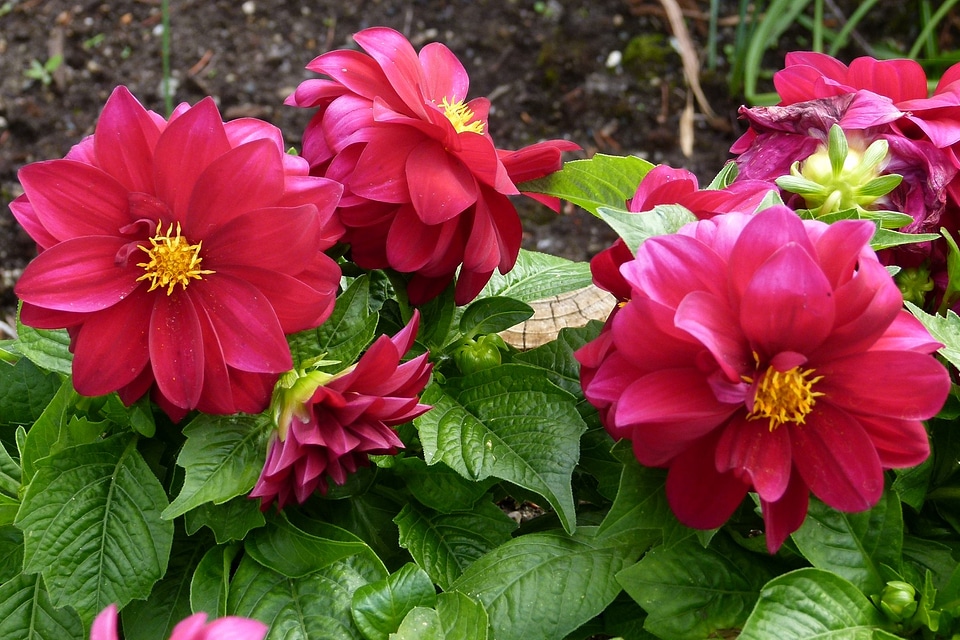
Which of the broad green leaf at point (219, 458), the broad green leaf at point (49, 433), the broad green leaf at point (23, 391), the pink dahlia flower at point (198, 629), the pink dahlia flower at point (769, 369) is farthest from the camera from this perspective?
the broad green leaf at point (23, 391)

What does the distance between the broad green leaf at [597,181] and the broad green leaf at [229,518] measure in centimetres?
34

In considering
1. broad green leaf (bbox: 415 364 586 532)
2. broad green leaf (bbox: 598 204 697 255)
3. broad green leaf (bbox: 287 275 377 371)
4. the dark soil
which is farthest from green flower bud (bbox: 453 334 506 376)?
the dark soil

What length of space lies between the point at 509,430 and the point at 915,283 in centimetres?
36

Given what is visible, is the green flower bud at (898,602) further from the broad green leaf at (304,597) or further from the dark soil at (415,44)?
the dark soil at (415,44)

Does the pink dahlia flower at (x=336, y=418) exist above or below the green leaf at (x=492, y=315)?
above

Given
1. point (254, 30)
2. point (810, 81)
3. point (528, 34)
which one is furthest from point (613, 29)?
point (810, 81)

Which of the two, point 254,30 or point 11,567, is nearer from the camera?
point 11,567

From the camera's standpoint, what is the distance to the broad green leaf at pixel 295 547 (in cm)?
69

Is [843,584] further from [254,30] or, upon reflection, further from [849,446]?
[254,30]

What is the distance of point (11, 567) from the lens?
799 mm

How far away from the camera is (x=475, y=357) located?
2.60ft

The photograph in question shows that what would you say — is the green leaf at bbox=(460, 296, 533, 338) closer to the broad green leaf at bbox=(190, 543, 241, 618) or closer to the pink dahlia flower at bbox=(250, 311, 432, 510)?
the pink dahlia flower at bbox=(250, 311, 432, 510)

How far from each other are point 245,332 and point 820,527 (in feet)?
1.41

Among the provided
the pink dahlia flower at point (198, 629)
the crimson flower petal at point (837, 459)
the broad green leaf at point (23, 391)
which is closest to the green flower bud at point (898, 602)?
→ the crimson flower petal at point (837, 459)
